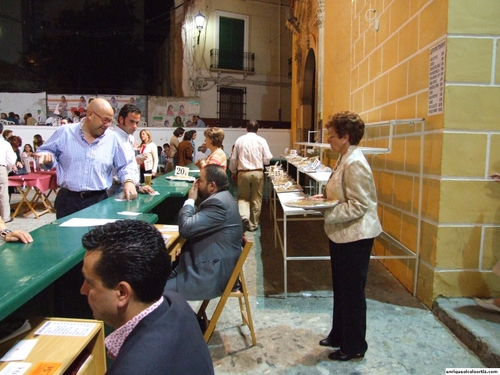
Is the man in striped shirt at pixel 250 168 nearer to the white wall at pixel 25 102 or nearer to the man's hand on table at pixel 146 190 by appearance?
the man's hand on table at pixel 146 190

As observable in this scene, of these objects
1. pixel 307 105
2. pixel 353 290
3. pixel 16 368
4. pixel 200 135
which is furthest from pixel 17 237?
pixel 200 135

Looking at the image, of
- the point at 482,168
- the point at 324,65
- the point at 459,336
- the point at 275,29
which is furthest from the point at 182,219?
the point at 275,29

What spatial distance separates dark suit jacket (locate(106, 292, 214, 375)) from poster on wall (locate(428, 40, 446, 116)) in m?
2.82

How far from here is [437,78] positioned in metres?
3.16

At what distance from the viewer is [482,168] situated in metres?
3.09

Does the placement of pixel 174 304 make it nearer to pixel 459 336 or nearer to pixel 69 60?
pixel 459 336

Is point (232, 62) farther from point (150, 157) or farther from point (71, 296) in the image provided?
point (71, 296)

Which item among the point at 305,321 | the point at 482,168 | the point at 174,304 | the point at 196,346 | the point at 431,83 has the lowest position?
the point at 305,321

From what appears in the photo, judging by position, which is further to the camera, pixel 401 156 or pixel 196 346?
pixel 401 156

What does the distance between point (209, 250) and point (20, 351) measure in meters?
1.32

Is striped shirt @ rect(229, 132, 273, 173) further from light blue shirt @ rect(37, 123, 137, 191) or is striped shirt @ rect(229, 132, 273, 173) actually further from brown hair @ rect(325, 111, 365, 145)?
brown hair @ rect(325, 111, 365, 145)

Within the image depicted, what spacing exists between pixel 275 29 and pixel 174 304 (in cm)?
1942

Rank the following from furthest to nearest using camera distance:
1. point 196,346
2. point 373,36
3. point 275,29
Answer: point 275,29 → point 373,36 → point 196,346

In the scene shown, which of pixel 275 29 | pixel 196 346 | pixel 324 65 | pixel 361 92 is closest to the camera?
pixel 196 346
